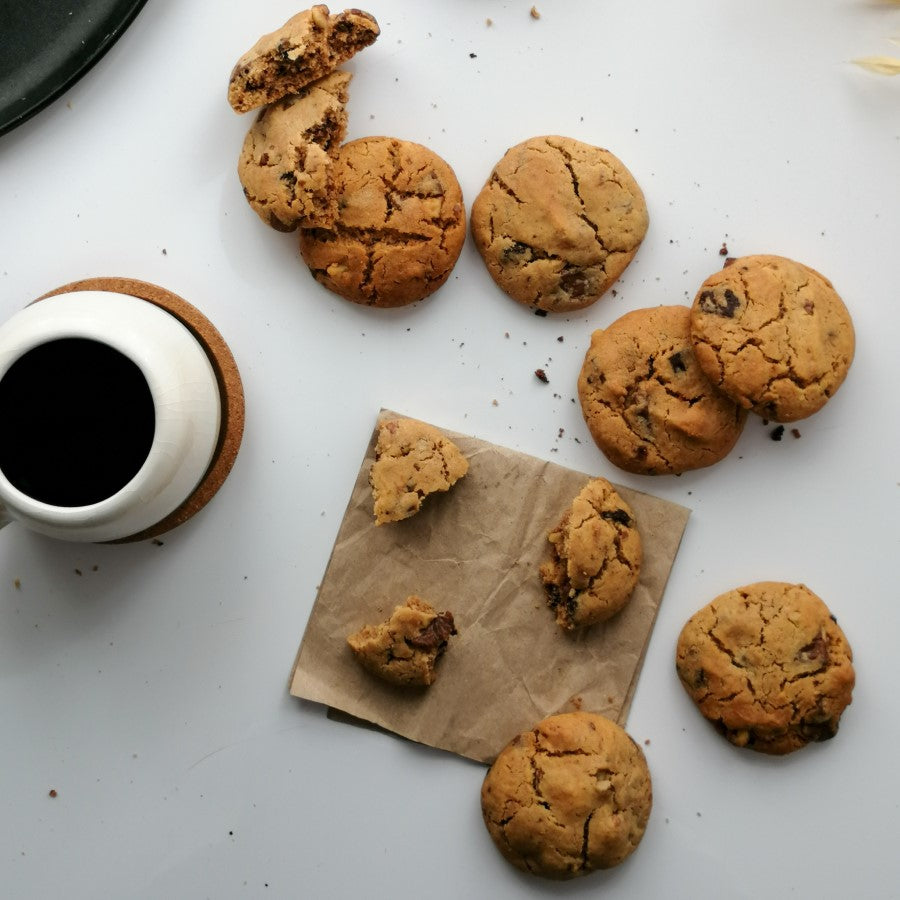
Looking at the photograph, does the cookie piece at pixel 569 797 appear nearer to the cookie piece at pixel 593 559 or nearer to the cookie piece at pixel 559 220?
the cookie piece at pixel 593 559

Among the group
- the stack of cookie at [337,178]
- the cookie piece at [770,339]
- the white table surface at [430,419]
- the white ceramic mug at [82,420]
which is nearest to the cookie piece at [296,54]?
the stack of cookie at [337,178]

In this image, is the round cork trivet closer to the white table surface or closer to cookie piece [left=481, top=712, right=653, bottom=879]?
the white table surface

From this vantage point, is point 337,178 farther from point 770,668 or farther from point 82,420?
point 770,668

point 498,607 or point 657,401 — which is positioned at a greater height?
point 657,401

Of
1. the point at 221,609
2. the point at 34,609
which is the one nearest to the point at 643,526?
the point at 221,609

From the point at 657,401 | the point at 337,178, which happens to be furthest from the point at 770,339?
the point at 337,178

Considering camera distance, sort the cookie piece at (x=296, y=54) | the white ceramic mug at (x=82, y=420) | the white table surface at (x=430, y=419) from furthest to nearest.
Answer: the white table surface at (x=430, y=419), the cookie piece at (x=296, y=54), the white ceramic mug at (x=82, y=420)

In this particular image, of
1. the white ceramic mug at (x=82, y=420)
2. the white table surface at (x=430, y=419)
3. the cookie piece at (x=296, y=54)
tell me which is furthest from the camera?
the white table surface at (x=430, y=419)
